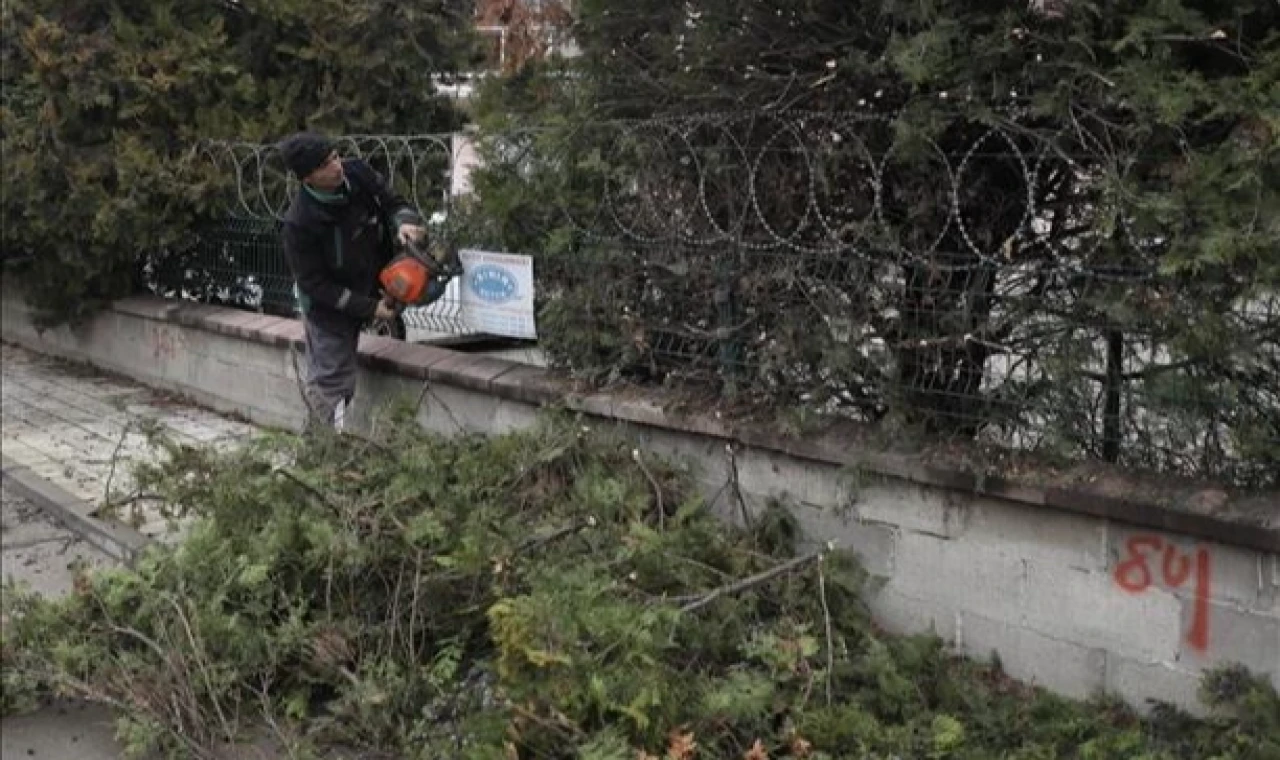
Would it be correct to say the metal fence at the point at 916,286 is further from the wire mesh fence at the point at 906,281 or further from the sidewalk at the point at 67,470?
the sidewalk at the point at 67,470

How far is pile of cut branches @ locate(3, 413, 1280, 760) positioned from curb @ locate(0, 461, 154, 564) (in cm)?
101

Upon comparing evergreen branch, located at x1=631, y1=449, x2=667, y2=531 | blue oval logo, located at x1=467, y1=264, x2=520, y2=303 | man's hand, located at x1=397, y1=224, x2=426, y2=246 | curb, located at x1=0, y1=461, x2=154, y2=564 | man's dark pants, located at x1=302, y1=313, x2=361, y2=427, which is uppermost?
man's hand, located at x1=397, y1=224, x2=426, y2=246

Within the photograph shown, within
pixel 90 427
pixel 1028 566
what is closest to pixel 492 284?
pixel 1028 566

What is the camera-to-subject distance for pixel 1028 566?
4312mm

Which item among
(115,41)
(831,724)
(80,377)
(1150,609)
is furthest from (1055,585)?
(80,377)

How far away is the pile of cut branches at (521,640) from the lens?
3.63m

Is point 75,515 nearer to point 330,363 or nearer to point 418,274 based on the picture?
point 330,363

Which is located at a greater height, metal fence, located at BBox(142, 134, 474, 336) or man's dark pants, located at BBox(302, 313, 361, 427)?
metal fence, located at BBox(142, 134, 474, 336)

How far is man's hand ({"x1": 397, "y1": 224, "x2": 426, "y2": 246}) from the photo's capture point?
6539 millimetres

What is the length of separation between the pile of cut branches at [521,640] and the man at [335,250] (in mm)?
1437

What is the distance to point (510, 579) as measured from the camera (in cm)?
441

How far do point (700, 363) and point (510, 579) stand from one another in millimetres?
1390

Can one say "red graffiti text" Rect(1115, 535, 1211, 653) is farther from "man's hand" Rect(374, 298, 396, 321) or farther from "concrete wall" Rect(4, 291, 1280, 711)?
"man's hand" Rect(374, 298, 396, 321)

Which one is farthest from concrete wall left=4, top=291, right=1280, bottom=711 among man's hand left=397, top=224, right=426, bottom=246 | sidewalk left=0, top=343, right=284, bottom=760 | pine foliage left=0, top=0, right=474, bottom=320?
pine foliage left=0, top=0, right=474, bottom=320
